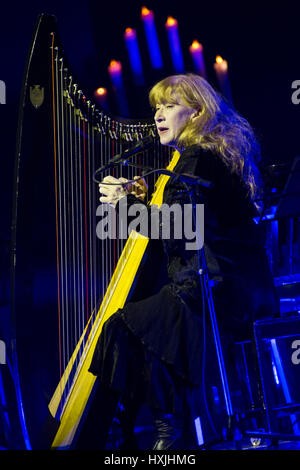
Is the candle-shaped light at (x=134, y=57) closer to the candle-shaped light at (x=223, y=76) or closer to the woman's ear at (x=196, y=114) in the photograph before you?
the candle-shaped light at (x=223, y=76)

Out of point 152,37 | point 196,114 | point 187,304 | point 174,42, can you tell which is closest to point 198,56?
point 174,42

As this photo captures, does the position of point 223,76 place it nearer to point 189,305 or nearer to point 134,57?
point 134,57

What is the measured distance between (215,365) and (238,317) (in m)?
0.19

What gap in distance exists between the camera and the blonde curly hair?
6.93 feet

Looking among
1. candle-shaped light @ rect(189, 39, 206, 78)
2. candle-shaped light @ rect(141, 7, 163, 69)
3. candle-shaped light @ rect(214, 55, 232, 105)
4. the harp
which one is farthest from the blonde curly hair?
candle-shaped light @ rect(141, 7, 163, 69)

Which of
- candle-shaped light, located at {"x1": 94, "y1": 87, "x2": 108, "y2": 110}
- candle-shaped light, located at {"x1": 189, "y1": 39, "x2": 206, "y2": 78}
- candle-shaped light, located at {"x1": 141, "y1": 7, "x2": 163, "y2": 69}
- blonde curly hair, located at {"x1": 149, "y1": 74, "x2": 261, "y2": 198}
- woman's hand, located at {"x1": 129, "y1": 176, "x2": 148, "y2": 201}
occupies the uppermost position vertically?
candle-shaped light, located at {"x1": 141, "y1": 7, "x2": 163, "y2": 69}

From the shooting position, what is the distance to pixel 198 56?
3643 millimetres

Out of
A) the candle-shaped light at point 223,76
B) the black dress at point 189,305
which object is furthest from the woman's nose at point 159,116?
the candle-shaped light at point 223,76

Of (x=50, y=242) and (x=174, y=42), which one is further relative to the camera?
(x=174, y=42)

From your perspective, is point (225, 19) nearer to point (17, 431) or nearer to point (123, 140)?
point (123, 140)

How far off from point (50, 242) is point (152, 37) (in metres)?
1.60

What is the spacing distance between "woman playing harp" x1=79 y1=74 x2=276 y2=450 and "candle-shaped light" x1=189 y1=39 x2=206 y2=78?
5.37 ft

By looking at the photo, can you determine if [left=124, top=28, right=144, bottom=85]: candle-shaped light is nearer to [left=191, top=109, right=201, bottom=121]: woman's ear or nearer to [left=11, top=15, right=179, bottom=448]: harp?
[left=11, top=15, right=179, bottom=448]: harp

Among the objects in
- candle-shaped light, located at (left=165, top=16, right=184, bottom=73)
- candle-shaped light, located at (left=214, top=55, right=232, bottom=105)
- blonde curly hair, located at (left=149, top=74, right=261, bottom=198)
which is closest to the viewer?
blonde curly hair, located at (left=149, top=74, right=261, bottom=198)
